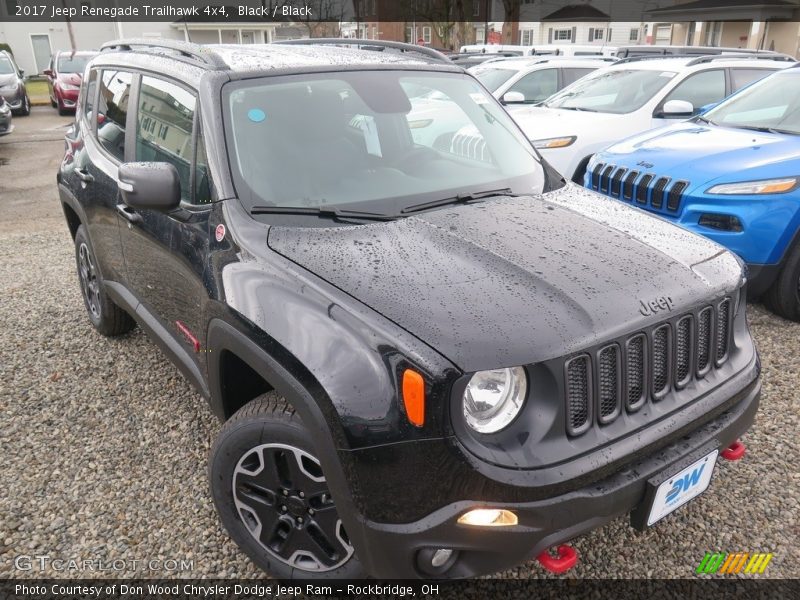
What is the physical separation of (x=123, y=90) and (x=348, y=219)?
6.00ft

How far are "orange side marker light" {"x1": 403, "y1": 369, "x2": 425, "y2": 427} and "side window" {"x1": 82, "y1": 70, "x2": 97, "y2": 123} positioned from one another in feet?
10.3

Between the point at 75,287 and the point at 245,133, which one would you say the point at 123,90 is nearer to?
the point at 245,133

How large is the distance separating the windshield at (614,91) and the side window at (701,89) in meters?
0.18

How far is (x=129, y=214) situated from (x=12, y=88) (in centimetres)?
1685

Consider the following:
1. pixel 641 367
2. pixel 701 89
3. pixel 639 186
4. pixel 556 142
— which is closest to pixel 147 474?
pixel 641 367

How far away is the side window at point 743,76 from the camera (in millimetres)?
7102

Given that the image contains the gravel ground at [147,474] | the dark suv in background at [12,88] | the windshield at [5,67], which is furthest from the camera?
the windshield at [5,67]

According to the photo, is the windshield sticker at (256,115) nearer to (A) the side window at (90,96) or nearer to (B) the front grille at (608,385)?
(B) the front grille at (608,385)

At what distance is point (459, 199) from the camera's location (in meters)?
2.63

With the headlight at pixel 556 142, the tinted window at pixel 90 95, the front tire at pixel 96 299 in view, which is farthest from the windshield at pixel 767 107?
the front tire at pixel 96 299

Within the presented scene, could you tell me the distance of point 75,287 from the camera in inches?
211

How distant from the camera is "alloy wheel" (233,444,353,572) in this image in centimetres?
205

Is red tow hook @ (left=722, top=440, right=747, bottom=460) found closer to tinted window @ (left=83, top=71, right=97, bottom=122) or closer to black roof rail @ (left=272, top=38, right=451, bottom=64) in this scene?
black roof rail @ (left=272, top=38, right=451, bottom=64)

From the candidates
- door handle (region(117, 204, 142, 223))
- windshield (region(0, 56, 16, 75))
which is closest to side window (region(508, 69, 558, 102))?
door handle (region(117, 204, 142, 223))
